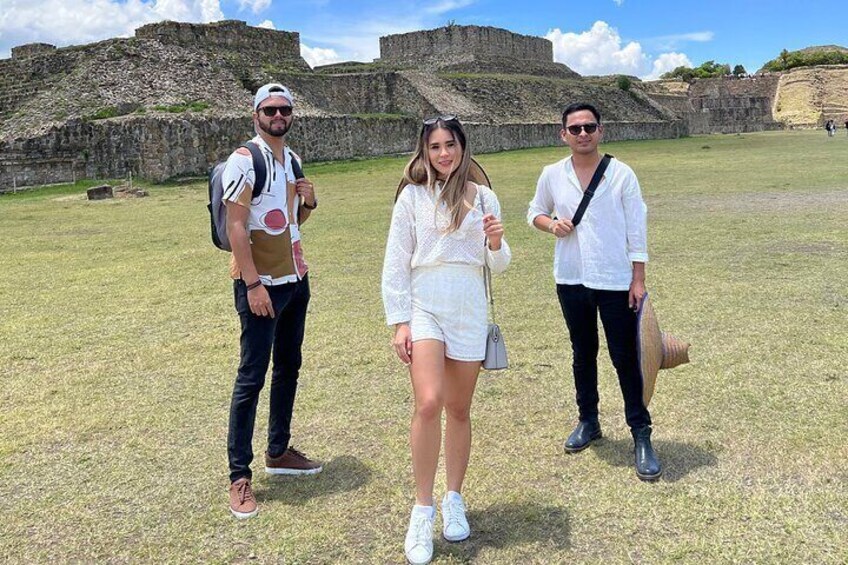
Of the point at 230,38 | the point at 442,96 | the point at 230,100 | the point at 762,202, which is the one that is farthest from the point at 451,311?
the point at 442,96

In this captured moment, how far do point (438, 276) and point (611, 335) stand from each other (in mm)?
1148

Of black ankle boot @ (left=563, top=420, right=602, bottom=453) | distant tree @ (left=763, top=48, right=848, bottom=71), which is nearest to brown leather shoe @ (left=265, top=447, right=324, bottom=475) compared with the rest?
black ankle boot @ (left=563, top=420, right=602, bottom=453)

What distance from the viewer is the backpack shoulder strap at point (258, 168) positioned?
329cm

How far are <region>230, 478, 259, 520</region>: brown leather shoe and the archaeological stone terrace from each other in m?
19.9

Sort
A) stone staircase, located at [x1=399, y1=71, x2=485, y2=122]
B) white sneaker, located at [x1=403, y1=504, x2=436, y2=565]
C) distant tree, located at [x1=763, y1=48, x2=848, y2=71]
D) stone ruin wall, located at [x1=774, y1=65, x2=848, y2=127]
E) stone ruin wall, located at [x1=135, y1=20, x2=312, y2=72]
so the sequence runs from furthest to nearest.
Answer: distant tree, located at [x1=763, y1=48, x2=848, y2=71] → stone ruin wall, located at [x1=774, y1=65, x2=848, y2=127] → stone staircase, located at [x1=399, y1=71, x2=485, y2=122] → stone ruin wall, located at [x1=135, y1=20, x2=312, y2=72] → white sneaker, located at [x1=403, y1=504, x2=436, y2=565]

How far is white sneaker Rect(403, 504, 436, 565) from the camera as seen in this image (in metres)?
2.86

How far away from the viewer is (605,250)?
3.58 m

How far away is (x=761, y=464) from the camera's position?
3631mm

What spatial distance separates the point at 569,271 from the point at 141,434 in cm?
259

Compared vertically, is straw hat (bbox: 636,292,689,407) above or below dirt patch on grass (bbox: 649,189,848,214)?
above

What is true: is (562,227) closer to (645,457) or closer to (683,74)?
(645,457)

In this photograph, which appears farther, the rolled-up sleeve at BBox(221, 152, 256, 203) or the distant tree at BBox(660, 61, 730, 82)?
the distant tree at BBox(660, 61, 730, 82)

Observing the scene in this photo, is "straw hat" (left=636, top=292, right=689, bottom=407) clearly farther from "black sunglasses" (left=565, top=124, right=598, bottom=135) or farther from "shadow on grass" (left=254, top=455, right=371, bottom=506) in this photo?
"shadow on grass" (left=254, top=455, right=371, bottom=506)

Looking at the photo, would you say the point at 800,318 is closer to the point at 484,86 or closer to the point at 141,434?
the point at 141,434
